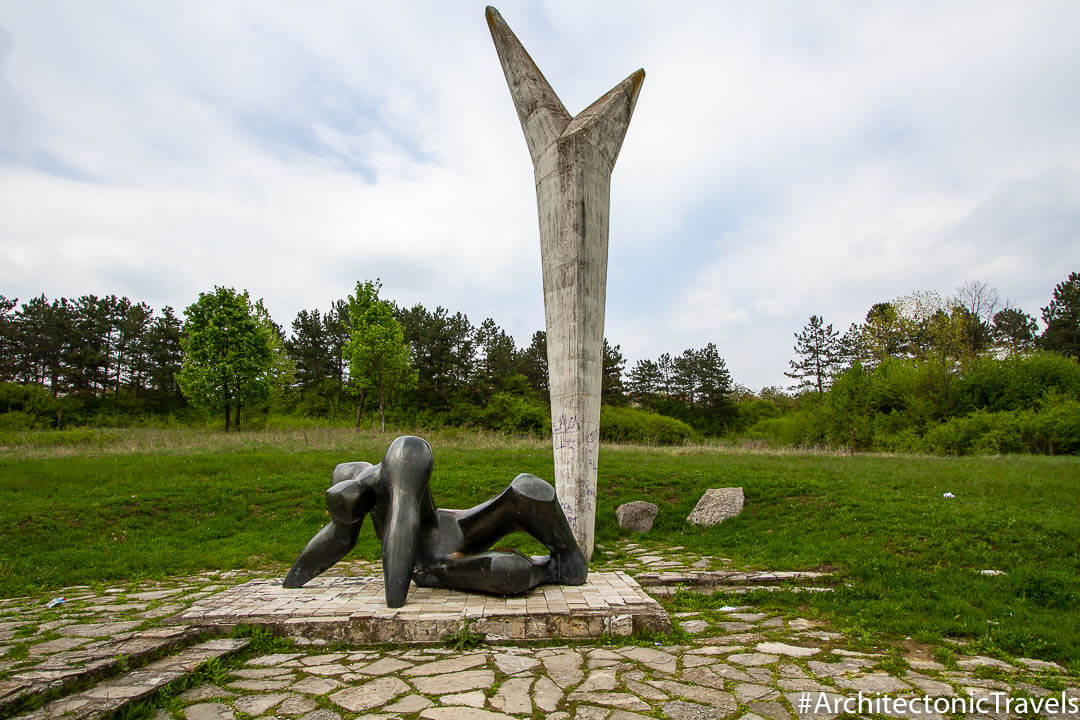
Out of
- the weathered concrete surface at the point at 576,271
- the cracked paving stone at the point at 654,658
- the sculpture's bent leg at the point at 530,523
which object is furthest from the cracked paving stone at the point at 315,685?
the weathered concrete surface at the point at 576,271

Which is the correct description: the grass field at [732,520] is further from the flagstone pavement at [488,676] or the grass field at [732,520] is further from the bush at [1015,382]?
the bush at [1015,382]

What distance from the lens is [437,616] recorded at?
4.14 m

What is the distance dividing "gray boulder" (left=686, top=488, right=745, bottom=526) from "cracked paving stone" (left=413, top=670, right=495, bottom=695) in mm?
6739

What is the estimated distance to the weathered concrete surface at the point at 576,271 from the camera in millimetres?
7770

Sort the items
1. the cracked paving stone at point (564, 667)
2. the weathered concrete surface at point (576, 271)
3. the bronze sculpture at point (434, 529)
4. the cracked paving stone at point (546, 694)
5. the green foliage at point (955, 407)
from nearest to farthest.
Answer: the cracked paving stone at point (546, 694) < the cracked paving stone at point (564, 667) < the bronze sculpture at point (434, 529) < the weathered concrete surface at point (576, 271) < the green foliage at point (955, 407)

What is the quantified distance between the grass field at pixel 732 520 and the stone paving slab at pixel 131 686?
12.4 ft

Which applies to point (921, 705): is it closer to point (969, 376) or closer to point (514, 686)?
point (514, 686)

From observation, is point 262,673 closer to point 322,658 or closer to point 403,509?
point 322,658

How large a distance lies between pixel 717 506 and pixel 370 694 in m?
7.54

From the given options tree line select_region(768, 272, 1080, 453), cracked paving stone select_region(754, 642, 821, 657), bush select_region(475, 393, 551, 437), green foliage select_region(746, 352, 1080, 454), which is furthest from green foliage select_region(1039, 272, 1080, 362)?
cracked paving stone select_region(754, 642, 821, 657)

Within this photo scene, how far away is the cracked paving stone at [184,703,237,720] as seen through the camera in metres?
2.87

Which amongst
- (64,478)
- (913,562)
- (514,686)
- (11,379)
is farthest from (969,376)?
(11,379)

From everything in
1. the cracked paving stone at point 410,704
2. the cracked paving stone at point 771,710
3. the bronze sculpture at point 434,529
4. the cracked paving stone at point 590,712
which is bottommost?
the cracked paving stone at point 771,710

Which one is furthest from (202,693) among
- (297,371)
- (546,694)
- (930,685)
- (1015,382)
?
(297,371)
